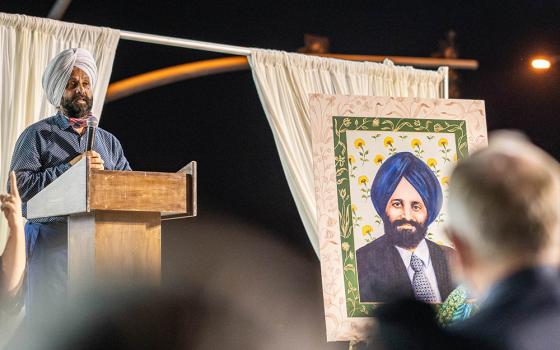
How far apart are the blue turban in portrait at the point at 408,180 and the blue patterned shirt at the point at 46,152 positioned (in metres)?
1.47

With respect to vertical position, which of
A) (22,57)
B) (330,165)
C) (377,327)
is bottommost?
(377,327)

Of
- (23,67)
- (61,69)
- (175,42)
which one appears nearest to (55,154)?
(61,69)

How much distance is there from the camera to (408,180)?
3973mm

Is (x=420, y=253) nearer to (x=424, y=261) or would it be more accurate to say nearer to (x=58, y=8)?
(x=424, y=261)

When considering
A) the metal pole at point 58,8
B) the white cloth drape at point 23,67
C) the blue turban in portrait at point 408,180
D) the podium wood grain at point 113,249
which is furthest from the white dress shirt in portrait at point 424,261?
the metal pole at point 58,8

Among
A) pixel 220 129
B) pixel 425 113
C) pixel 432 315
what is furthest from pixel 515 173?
pixel 220 129

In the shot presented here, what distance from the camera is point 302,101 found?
4438 millimetres

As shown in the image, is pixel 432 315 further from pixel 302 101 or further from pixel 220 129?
pixel 220 129

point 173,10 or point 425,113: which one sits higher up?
point 173,10

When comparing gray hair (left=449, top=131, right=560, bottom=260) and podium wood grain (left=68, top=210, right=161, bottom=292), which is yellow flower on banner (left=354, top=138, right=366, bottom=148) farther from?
gray hair (left=449, top=131, right=560, bottom=260)

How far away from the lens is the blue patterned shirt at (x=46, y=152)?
108 inches

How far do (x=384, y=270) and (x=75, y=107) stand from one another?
66.9 inches

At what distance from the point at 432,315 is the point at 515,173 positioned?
0.25 metres

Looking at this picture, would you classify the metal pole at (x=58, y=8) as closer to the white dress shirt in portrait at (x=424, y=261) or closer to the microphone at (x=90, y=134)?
the microphone at (x=90, y=134)
